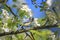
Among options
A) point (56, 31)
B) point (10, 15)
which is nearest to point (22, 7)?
point (10, 15)

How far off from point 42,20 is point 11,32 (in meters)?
0.17

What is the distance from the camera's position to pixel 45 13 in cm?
74

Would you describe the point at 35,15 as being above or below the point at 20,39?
above

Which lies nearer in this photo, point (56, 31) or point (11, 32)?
point (11, 32)

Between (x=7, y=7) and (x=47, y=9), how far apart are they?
19 cm

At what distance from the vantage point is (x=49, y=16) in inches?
28.2

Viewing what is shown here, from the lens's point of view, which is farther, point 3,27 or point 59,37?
point 59,37

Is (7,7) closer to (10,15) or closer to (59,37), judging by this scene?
(10,15)

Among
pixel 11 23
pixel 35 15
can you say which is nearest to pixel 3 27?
pixel 11 23

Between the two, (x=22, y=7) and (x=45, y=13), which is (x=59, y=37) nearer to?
(x=45, y=13)

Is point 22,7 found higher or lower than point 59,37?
higher

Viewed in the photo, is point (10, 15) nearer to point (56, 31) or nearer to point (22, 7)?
point (22, 7)

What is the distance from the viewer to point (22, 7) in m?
0.69

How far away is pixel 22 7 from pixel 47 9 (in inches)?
5.1
